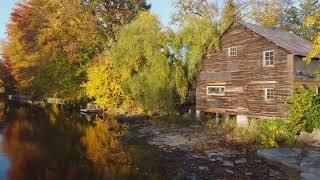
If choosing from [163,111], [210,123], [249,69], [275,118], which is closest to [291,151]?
[275,118]

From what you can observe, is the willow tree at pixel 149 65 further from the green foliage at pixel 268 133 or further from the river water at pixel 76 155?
the green foliage at pixel 268 133

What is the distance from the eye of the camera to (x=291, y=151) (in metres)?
21.5

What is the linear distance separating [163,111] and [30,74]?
109 ft

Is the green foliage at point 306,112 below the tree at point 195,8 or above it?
below

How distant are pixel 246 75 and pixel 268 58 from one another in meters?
2.34

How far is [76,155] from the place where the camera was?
23.8 metres

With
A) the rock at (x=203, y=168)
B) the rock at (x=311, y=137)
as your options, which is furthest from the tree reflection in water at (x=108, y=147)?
the rock at (x=311, y=137)

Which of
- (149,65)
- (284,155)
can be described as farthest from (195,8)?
(284,155)

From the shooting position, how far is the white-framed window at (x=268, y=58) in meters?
28.4

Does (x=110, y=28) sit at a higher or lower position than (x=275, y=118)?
higher

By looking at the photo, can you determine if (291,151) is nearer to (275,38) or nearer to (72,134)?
(275,38)

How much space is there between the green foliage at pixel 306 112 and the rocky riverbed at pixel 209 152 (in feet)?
11.0

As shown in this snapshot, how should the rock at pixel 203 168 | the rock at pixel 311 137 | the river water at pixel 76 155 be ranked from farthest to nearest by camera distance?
the rock at pixel 311 137
the rock at pixel 203 168
the river water at pixel 76 155

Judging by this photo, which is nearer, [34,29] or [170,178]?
[170,178]
